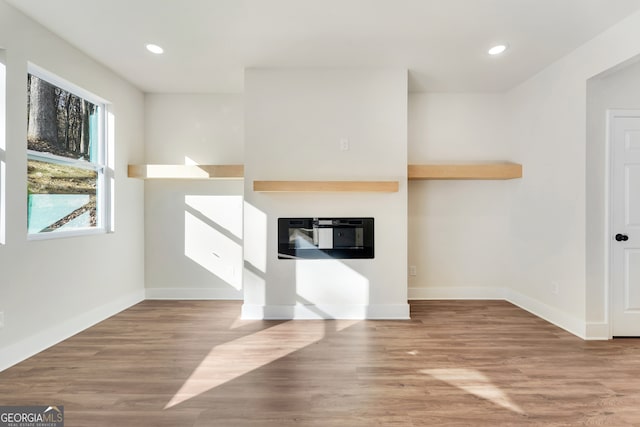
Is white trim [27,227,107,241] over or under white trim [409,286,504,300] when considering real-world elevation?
over

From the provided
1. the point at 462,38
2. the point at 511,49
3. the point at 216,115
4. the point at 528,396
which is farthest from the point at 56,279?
the point at 511,49

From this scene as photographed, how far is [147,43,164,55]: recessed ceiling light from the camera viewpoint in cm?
310

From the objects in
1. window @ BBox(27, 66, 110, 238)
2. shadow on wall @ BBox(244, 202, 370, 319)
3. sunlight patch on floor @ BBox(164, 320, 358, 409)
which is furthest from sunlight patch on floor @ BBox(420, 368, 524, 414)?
window @ BBox(27, 66, 110, 238)

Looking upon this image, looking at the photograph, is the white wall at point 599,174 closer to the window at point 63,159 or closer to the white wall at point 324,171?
the white wall at point 324,171

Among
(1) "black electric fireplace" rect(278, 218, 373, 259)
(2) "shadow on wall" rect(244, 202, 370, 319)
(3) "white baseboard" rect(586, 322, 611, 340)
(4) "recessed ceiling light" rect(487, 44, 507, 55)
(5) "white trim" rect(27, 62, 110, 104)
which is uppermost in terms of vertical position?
(4) "recessed ceiling light" rect(487, 44, 507, 55)

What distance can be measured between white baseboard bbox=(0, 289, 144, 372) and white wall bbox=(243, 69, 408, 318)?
58.6 inches

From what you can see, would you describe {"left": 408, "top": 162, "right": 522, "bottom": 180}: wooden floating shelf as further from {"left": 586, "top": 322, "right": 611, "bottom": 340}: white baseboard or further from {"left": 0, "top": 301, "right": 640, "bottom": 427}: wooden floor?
{"left": 586, "top": 322, "right": 611, "bottom": 340}: white baseboard

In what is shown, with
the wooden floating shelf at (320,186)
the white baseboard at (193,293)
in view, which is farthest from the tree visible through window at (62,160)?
the wooden floating shelf at (320,186)

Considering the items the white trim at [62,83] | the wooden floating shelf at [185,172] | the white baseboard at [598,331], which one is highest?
the white trim at [62,83]

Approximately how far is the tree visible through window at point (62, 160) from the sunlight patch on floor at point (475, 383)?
11.1 ft

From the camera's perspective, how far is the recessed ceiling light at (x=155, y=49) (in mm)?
3105

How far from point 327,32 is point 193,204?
2706 millimetres

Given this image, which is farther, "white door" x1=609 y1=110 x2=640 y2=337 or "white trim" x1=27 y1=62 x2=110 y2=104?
→ "white door" x1=609 y1=110 x2=640 y2=337

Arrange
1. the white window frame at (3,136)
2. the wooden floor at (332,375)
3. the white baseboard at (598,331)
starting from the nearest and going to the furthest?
the wooden floor at (332,375), the white window frame at (3,136), the white baseboard at (598,331)
